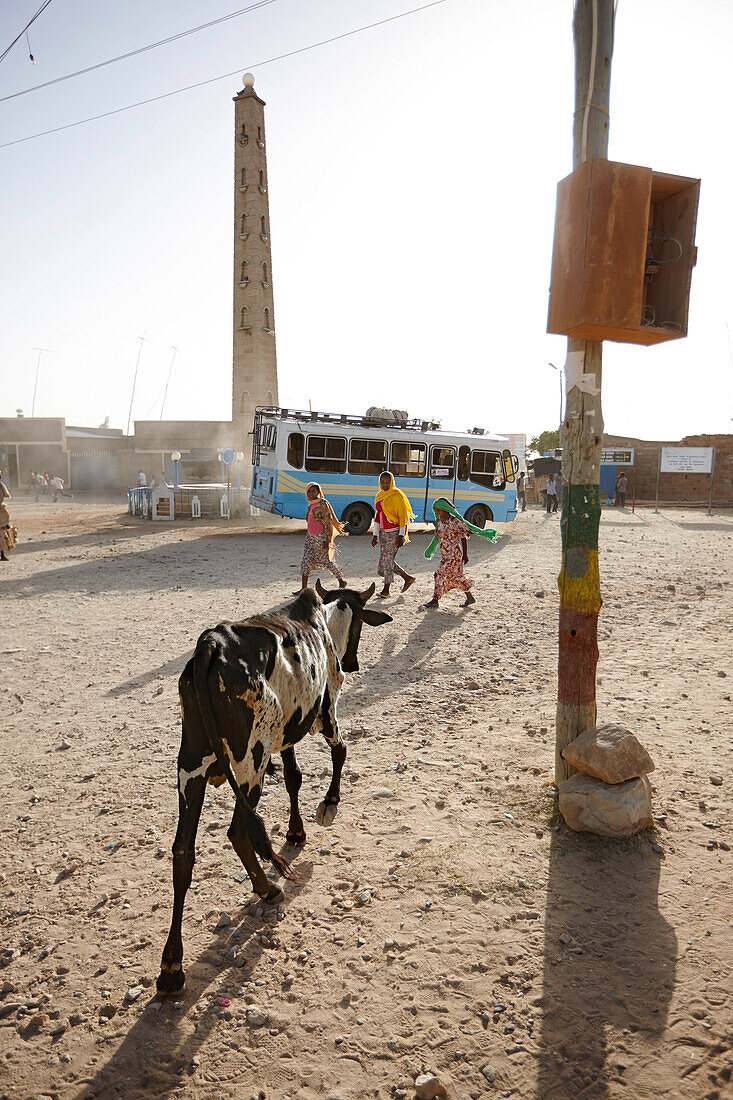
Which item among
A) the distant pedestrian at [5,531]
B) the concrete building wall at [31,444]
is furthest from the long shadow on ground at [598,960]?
the concrete building wall at [31,444]

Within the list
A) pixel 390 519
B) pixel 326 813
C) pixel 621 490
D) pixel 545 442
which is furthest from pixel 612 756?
pixel 545 442

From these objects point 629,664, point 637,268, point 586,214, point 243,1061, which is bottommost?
point 243,1061

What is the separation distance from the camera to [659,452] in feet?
104

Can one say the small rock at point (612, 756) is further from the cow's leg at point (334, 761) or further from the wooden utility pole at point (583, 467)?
the cow's leg at point (334, 761)

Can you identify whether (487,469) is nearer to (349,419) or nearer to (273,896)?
(349,419)

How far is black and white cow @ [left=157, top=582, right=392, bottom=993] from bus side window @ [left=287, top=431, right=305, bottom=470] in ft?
43.9

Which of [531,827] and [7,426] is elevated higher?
[7,426]

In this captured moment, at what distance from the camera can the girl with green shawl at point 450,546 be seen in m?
8.67

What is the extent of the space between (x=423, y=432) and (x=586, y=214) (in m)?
14.1

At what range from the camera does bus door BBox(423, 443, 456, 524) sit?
1736 cm

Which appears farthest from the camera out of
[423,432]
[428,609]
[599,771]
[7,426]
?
[7,426]

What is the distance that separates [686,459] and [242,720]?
29.8 m

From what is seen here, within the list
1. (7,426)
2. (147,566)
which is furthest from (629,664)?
(7,426)

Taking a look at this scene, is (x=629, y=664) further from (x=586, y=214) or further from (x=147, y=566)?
(x=147, y=566)
